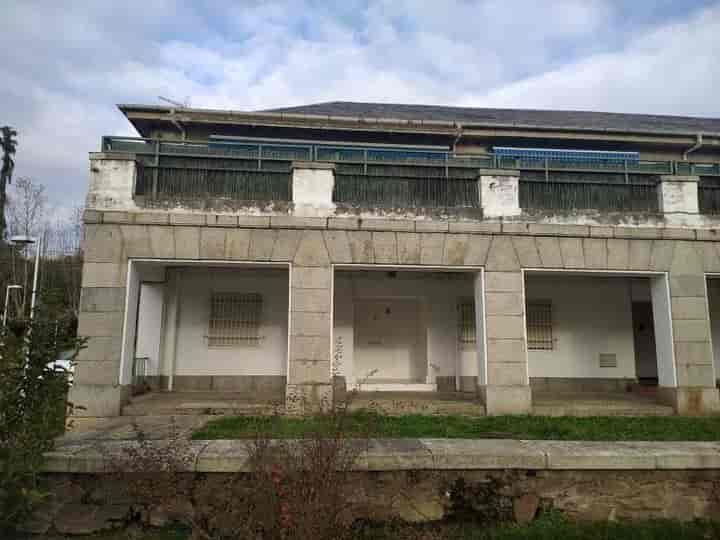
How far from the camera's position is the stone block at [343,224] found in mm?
8672

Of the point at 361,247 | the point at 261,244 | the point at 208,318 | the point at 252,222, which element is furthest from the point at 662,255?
the point at 208,318

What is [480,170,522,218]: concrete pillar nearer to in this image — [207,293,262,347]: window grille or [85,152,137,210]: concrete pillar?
[207,293,262,347]: window grille

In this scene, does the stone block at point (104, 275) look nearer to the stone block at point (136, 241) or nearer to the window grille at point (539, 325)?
the stone block at point (136, 241)

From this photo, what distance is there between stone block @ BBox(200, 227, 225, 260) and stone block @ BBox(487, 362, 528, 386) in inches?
190

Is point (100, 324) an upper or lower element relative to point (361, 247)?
lower

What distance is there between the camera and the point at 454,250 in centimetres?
883

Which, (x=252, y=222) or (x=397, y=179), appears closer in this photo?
(x=252, y=222)

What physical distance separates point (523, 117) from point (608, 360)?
25.5ft

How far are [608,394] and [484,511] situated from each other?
292 inches

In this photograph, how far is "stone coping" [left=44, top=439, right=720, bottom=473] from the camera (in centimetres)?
407

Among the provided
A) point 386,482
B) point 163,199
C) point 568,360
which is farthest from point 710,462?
point 163,199

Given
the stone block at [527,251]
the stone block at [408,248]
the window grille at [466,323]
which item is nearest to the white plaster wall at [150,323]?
the stone block at [408,248]

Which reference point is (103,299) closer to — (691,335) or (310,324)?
(310,324)

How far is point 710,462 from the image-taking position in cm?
434
